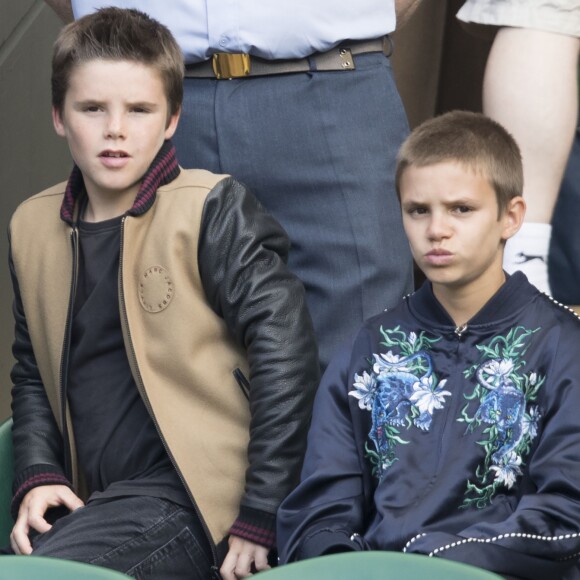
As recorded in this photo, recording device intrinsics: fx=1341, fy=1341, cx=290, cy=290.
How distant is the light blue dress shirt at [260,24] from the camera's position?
284 centimetres

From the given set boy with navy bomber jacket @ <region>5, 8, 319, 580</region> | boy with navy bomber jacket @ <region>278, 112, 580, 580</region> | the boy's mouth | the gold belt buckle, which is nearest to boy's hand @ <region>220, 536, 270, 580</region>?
boy with navy bomber jacket @ <region>5, 8, 319, 580</region>

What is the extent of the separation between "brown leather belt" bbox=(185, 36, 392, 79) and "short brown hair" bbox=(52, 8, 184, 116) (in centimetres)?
17

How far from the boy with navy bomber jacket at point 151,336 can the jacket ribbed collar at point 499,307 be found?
0.35 meters

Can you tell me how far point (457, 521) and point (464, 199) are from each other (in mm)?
548

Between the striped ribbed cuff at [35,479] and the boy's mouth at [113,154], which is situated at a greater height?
the boy's mouth at [113,154]

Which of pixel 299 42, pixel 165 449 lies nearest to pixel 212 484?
pixel 165 449

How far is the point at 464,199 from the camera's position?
2.31m

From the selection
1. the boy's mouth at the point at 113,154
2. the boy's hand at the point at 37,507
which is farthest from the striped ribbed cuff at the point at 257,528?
the boy's mouth at the point at 113,154

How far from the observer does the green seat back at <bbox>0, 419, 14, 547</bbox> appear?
2785 millimetres

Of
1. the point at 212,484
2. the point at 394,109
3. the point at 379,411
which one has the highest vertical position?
the point at 394,109

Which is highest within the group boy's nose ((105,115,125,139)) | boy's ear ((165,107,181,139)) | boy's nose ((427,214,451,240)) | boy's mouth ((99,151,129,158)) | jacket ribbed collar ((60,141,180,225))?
boy's nose ((105,115,125,139))

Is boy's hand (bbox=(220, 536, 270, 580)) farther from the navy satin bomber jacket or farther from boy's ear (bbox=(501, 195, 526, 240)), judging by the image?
boy's ear (bbox=(501, 195, 526, 240))

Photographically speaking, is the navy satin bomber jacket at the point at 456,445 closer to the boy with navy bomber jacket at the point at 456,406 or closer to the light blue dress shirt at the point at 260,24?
the boy with navy bomber jacket at the point at 456,406

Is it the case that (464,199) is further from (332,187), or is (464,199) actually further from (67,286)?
(67,286)
